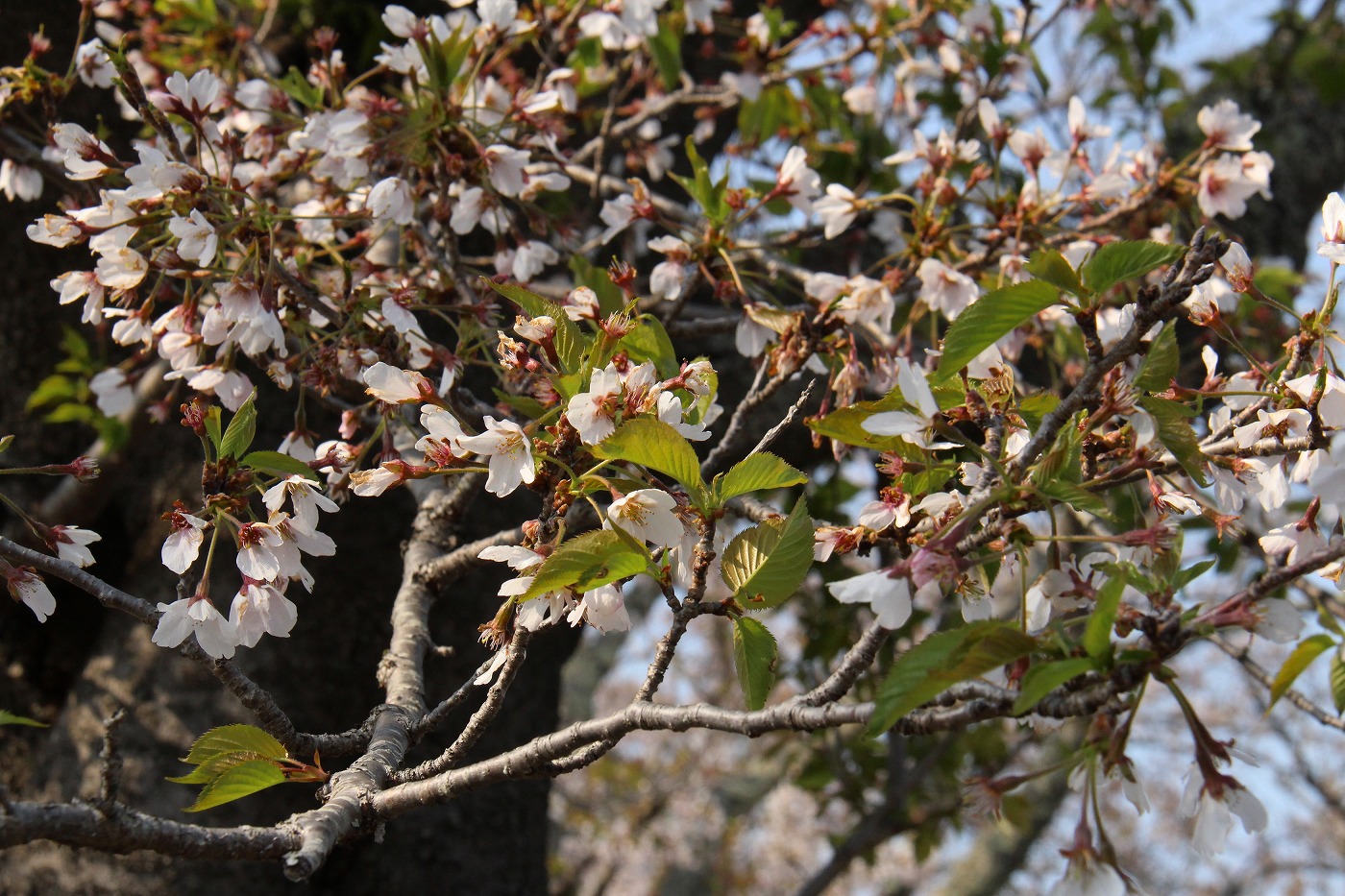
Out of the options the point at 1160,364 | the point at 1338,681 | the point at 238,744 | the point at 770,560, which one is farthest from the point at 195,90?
the point at 1338,681

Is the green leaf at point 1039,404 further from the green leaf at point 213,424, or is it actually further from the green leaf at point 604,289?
the green leaf at point 213,424

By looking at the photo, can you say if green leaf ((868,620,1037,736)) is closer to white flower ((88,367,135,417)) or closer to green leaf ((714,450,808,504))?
green leaf ((714,450,808,504))

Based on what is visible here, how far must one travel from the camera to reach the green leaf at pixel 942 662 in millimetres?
777

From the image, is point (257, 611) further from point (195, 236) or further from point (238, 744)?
point (195, 236)

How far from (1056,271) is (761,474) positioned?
1.09ft

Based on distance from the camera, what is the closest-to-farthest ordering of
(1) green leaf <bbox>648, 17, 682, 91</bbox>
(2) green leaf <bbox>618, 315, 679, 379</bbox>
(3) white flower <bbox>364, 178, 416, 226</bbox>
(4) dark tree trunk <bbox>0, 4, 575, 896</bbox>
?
1. (2) green leaf <bbox>618, 315, 679, 379</bbox>
2. (3) white flower <bbox>364, 178, 416, 226</bbox>
3. (4) dark tree trunk <bbox>0, 4, 575, 896</bbox>
4. (1) green leaf <bbox>648, 17, 682, 91</bbox>

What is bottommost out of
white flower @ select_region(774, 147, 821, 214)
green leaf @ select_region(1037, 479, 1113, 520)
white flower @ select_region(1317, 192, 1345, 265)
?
green leaf @ select_region(1037, 479, 1113, 520)

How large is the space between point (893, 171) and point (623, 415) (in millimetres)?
2225

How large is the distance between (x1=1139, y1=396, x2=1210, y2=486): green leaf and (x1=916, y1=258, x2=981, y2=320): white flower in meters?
0.63

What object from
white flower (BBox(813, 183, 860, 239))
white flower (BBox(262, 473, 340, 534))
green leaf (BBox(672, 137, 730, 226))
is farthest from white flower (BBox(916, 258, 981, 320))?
white flower (BBox(262, 473, 340, 534))

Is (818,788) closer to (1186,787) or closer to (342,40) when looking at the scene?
(1186,787)

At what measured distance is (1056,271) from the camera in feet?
3.09

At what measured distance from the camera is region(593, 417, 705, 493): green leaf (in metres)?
0.93

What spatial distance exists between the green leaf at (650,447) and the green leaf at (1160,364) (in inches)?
17.0
